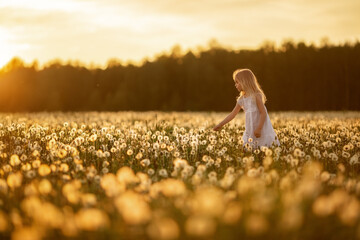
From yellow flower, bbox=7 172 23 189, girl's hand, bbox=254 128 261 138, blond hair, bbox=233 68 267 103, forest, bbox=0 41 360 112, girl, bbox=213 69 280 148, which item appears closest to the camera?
yellow flower, bbox=7 172 23 189

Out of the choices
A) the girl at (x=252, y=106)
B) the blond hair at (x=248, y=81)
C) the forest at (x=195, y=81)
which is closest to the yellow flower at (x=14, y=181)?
the girl at (x=252, y=106)

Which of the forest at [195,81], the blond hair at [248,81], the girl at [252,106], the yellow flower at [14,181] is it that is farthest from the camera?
the forest at [195,81]

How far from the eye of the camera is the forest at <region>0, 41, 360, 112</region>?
39.5 metres

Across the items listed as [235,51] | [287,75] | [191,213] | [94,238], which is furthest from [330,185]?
[235,51]

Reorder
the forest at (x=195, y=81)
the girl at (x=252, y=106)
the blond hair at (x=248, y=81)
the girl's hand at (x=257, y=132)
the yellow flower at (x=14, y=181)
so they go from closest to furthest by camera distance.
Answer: the yellow flower at (x=14, y=181)
the girl's hand at (x=257, y=132)
the girl at (x=252, y=106)
the blond hair at (x=248, y=81)
the forest at (x=195, y=81)

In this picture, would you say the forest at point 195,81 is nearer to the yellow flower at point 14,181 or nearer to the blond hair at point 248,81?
the blond hair at point 248,81

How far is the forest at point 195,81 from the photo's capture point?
39.5 m

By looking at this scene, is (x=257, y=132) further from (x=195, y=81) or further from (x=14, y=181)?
(x=195, y=81)

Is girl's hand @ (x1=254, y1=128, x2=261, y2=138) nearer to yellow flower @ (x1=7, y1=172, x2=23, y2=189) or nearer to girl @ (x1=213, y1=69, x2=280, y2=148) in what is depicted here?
girl @ (x1=213, y1=69, x2=280, y2=148)

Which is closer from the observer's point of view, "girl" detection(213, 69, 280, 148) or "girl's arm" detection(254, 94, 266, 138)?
"girl's arm" detection(254, 94, 266, 138)

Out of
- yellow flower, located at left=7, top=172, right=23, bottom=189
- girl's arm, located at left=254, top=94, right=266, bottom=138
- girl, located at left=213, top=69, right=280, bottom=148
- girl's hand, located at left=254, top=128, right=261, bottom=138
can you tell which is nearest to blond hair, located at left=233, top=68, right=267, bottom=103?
girl, located at left=213, top=69, right=280, bottom=148

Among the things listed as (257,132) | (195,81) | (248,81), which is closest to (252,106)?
(248,81)

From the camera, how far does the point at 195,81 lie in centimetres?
4403

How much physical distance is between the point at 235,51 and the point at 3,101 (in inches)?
1130
